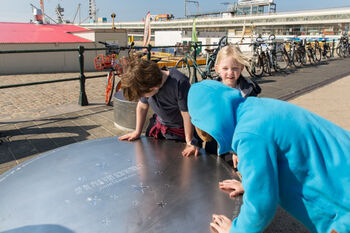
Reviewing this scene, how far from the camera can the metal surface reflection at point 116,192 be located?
1.42 meters

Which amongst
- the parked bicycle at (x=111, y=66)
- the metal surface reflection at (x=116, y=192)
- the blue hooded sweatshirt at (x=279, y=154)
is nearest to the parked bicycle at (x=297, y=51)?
the parked bicycle at (x=111, y=66)

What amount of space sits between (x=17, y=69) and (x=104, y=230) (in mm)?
17356

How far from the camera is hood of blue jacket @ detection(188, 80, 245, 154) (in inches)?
46.4

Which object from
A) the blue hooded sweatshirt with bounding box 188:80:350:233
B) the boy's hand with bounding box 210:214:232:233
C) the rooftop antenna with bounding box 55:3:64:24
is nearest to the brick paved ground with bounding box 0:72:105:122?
the boy's hand with bounding box 210:214:232:233

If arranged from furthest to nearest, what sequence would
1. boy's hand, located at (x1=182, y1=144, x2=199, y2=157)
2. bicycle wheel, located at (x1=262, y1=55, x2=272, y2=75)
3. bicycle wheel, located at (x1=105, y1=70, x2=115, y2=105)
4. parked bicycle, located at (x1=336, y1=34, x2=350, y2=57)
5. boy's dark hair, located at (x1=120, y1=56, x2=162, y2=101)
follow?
parked bicycle, located at (x1=336, y1=34, x2=350, y2=57) < bicycle wheel, located at (x1=262, y1=55, x2=272, y2=75) < bicycle wheel, located at (x1=105, y1=70, x2=115, y2=105) < boy's hand, located at (x1=182, y1=144, x2=199, y2=157) < boy's dark hair, located at (x1=120, y1=56, x2=162, y2=101)

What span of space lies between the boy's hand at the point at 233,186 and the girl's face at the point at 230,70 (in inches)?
53.6

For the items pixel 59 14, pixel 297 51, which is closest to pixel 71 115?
pixel 297 51

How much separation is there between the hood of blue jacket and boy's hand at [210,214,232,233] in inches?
15.4

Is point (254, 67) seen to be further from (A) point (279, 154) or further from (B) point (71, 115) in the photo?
(A) point (279, 154)

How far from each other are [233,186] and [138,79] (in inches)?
38.9

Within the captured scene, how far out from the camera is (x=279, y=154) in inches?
45.4

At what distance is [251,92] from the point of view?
2877 mm

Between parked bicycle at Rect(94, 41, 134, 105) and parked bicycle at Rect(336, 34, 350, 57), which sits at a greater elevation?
parked bicycle at Rect(336, 34, 350, 57)

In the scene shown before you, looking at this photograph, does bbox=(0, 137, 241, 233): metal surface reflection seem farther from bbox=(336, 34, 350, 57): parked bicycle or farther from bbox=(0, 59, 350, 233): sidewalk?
bbox=(336, 34, 350, 57): parked bicycle
